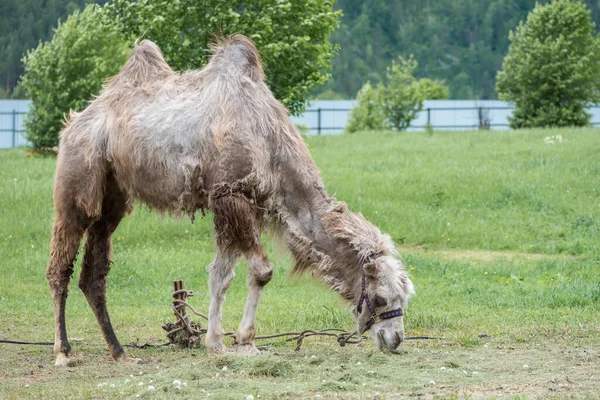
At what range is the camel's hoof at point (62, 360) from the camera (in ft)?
24.8

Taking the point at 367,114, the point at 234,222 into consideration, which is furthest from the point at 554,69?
the point at 234,222

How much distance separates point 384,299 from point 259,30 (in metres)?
8.85

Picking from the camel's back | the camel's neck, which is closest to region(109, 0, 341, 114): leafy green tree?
the camel's back

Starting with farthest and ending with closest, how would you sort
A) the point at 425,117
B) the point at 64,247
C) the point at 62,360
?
the point at 425,117 → the point at 64,247 → the point at 62,360

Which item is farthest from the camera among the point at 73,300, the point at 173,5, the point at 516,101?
the point at 516,101

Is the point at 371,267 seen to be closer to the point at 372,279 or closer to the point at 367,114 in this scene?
the point at 372,279

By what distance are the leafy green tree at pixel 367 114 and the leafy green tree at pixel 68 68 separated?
14.3m

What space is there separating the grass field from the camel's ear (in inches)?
16.4

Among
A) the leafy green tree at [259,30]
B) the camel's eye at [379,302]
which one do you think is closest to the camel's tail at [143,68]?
the camel's eye at [379,302]

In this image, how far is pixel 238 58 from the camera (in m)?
7.89

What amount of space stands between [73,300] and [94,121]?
3.63 meters

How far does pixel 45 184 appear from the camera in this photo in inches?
723

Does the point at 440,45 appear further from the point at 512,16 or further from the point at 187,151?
the point at 187,151

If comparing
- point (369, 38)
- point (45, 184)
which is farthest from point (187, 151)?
point (369, 38)
